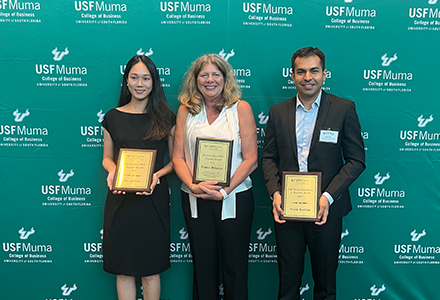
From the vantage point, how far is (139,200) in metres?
2.08

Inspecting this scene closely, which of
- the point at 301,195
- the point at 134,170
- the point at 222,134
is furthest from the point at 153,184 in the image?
the point at 301,195

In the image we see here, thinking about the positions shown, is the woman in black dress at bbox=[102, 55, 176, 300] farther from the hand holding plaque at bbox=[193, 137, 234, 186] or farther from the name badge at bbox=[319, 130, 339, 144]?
the name badge at bbox=[319, 130, 339, 144]

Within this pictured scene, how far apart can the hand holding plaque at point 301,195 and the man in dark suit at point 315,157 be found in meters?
0.05

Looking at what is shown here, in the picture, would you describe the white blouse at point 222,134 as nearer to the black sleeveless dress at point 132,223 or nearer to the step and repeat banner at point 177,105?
the black sleeveless dress at point 132,223

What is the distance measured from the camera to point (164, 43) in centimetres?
242

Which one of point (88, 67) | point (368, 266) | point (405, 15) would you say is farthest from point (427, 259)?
point (88, 67)

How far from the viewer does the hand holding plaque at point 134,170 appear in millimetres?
1936

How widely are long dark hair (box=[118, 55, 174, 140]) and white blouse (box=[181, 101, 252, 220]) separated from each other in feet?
0.57

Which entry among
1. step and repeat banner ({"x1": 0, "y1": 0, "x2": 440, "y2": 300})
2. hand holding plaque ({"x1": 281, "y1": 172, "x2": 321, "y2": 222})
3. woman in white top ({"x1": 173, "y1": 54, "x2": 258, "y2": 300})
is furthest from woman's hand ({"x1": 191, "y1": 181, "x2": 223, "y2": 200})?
step and repeat banner ({"x1": 0, "y1": 0, "x2": 440, "y2": 300})

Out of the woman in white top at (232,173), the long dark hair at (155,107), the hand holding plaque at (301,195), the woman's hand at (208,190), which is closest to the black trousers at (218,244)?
the woman in white top at (232,173)

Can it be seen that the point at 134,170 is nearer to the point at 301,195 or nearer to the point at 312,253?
the point at 301,195

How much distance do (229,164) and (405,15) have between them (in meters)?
1.91

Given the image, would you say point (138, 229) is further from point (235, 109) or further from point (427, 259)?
point (427, 259)

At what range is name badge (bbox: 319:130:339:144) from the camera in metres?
1.85
